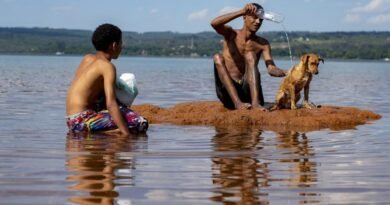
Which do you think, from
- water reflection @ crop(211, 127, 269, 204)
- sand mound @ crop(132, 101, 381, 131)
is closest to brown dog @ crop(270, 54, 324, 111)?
sand mound @ crop(132, 101, 381, 131)

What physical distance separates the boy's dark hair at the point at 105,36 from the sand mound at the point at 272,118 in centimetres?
272

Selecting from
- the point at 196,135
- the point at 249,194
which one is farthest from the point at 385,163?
the point at 196,135

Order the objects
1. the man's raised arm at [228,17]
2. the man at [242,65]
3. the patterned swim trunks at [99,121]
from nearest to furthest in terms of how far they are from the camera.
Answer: the patterned swim trunks at [99,121] → the man's raised arm at [228,17] → the man at [242,65]

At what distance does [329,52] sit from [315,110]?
357 ft

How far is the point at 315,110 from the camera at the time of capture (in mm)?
11852

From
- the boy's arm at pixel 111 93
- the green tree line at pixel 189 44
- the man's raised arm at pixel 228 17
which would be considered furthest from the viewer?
the green tree line at pixel 189 44

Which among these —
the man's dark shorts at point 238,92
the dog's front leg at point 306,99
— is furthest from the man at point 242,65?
the dog's front leg at point 306,99

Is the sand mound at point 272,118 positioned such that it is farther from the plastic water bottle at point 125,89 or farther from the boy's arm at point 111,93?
the boy's arm at point 111,93

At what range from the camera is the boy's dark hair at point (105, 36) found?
896 cm

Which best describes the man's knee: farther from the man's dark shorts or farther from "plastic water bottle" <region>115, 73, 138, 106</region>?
"plastic water bottle" <region>115, 73, 138, 106</region>

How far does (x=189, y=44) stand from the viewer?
167500 millimetres

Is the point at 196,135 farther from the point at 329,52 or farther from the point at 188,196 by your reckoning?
the point at 329,52

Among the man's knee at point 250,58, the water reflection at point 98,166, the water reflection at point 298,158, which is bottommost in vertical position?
the water reflection at point 298,158

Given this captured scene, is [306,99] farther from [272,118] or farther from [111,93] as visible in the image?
[111,93]
